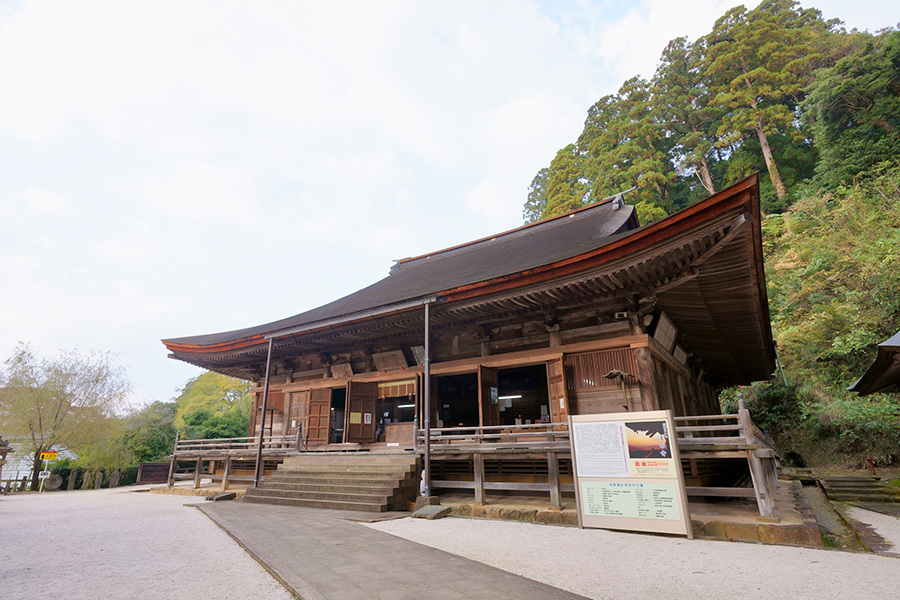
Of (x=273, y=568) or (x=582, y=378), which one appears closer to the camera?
(x=273, y=568)

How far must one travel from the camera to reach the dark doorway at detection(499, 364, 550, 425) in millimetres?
12516

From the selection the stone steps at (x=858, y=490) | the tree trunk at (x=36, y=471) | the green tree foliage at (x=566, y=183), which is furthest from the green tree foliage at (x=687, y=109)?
the tree trunk at (x=36, y=471)

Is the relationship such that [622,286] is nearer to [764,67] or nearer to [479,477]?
[479,477]

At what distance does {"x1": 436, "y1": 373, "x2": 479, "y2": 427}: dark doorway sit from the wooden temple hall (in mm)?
48

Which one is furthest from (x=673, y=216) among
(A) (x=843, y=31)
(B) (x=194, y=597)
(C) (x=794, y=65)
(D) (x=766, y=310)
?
(A) (x=843, y=31)

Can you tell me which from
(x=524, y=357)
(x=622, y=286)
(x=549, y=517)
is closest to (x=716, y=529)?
(x=549, y=517)

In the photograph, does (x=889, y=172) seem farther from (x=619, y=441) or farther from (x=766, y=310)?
(x=619, y=441)

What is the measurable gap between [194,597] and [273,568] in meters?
0.79

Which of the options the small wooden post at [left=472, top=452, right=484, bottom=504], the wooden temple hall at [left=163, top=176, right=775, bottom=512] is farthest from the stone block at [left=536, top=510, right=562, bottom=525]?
the small wooden post at [left=472, top=452, right=484, bottom=504]

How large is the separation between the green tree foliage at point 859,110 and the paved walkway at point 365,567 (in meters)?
26.8

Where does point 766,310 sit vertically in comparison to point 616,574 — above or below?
above

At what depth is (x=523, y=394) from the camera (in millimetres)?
12789

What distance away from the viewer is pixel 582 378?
29.0ft

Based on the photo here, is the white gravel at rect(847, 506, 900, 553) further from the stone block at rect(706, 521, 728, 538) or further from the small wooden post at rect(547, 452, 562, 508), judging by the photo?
the small wooden post at rect(547, 452, 562, 508)
